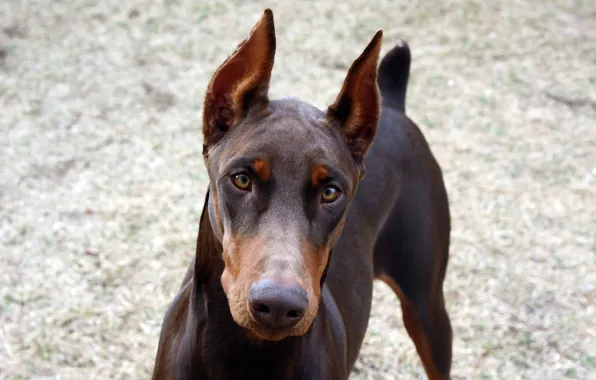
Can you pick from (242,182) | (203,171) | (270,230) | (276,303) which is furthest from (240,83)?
(203,171)

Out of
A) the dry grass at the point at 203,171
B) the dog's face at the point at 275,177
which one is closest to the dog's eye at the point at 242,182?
the dog's face at the point at 275,177

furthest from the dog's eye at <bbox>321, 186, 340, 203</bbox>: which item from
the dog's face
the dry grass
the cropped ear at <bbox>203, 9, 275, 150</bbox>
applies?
the dry grass

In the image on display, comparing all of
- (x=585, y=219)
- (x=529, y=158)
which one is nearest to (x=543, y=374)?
(x=585, y=219)

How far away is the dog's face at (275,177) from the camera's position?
195 cm

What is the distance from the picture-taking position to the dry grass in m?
4.32

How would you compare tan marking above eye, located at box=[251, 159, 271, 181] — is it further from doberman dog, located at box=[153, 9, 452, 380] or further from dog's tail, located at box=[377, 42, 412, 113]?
dog's tail, located at box=[377, 42, 412, 113]

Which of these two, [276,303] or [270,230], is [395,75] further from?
[276,303]

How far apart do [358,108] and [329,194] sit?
37cm

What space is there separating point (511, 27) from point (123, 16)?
4378 mm

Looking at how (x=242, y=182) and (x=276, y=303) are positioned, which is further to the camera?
(x=242, y=182)

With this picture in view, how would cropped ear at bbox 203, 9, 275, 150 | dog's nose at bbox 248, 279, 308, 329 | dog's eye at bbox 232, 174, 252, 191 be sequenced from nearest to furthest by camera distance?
1. dog's nose at bbox 248, 279, 308, 329
2. dog's eye at bbox 232, 174, 252, 191
3. cropped ear at bbox 203, 9, 275, 150

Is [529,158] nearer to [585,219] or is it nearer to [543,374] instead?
[585,219]

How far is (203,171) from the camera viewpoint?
18.0 ft

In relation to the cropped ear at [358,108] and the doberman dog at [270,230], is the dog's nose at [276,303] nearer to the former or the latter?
the doberman dog at [270,230]
